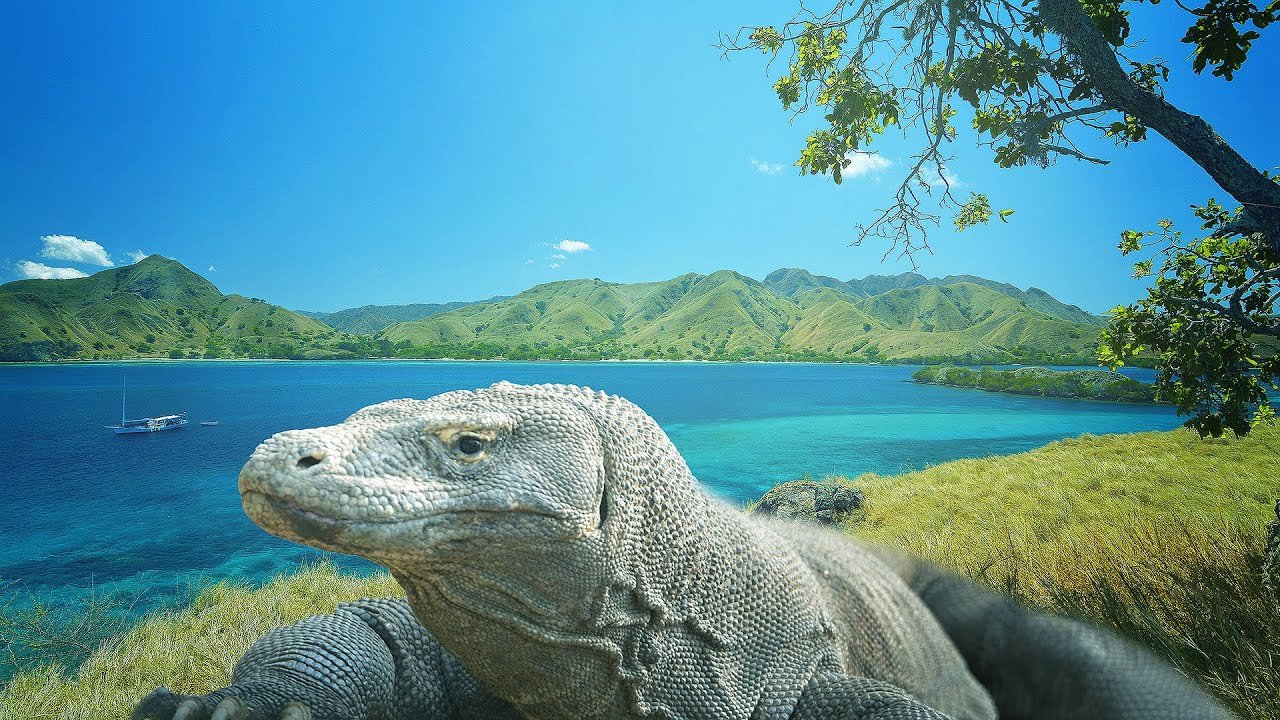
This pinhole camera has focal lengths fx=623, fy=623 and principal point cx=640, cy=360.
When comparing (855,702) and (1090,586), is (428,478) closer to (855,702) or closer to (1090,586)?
(855,702)

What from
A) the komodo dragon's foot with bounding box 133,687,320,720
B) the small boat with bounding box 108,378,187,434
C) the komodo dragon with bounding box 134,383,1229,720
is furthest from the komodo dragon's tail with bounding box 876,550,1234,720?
the small boat with bounding box 108,378,187,434

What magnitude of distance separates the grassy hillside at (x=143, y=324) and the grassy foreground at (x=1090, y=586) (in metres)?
36.0

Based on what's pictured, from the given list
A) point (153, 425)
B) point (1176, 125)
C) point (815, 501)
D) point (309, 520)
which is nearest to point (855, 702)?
point (309, 520)

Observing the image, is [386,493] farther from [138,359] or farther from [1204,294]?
[138,359]

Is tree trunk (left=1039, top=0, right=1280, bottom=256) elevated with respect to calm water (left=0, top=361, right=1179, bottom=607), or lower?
elevated

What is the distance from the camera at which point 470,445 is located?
150 centimetres

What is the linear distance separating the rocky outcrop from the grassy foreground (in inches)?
14.7

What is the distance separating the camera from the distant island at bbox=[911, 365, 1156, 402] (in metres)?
32.6

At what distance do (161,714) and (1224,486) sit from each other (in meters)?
11.3

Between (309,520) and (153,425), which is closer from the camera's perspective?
(309,520)

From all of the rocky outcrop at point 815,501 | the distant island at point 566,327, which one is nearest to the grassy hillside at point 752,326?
the distant island at point 566,327

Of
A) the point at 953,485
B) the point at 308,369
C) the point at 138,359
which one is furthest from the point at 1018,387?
the point at 308,369

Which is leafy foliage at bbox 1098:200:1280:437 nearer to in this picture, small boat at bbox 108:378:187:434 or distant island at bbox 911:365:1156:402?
distant island at bbox 911:365:1156:402

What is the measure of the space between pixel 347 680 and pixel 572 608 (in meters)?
1.13
